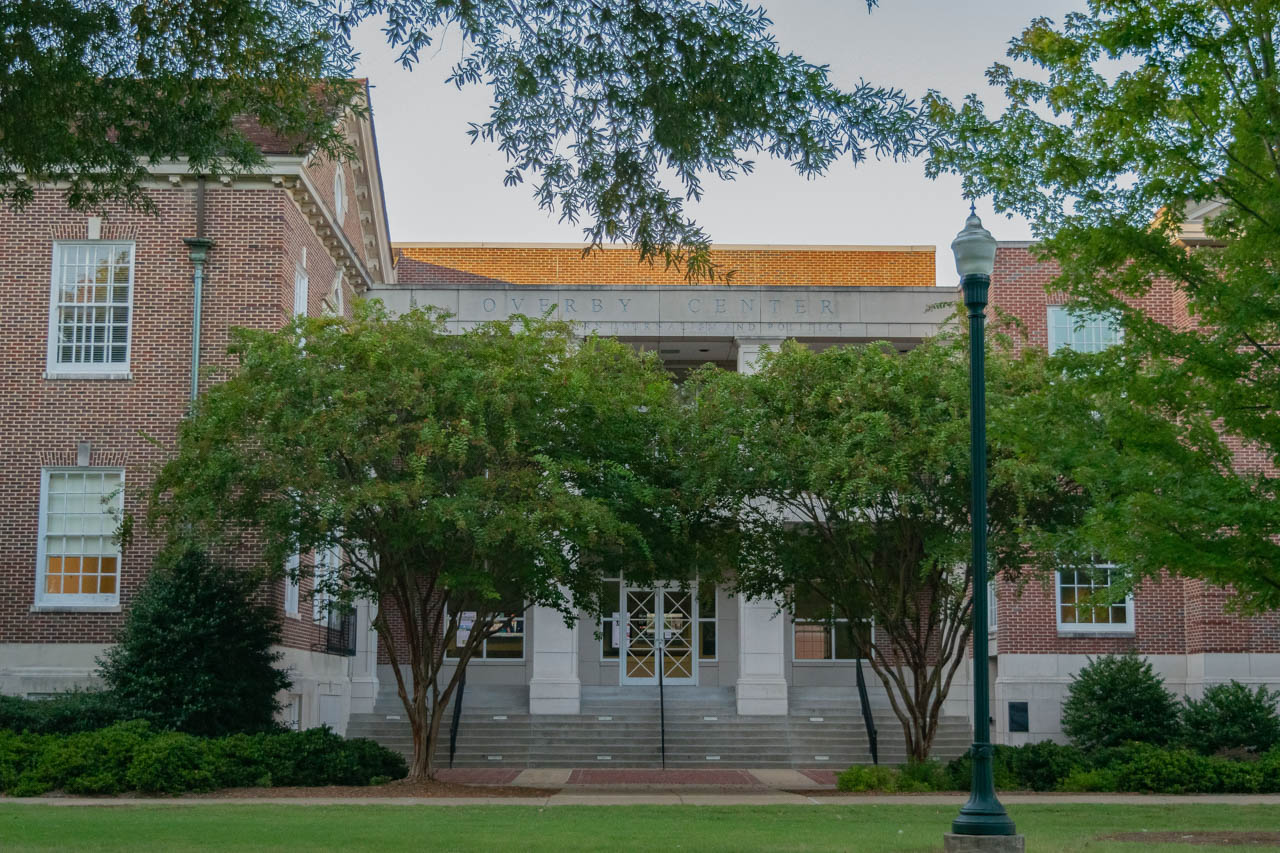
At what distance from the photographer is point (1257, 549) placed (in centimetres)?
1262

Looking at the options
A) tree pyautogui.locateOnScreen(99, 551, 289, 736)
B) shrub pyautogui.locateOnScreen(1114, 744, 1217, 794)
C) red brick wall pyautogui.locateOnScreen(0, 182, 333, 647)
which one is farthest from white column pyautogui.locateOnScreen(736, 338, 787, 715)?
tree pyautogui.locateOnScreen(99, 551, 289, 736)

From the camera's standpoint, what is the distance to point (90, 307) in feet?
76.2

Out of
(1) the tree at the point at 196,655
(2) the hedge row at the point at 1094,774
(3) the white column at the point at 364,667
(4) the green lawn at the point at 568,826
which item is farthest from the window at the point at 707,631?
(4) the green lawn at the point at 568,826

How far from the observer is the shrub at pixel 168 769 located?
17.0 m

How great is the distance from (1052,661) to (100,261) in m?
18.3

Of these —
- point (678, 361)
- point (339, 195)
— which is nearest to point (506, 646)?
point (678, 361)

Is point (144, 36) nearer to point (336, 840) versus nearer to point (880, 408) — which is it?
point (336, 840)

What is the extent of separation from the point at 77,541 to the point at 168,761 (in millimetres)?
6780

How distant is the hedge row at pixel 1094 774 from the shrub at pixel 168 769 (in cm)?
816

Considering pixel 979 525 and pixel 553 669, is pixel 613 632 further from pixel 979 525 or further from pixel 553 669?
pixel 979 525

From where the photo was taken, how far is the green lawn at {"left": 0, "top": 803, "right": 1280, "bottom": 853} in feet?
39.2

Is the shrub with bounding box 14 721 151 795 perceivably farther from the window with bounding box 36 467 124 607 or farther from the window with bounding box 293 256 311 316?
the window with bounding box 293 256 311 316

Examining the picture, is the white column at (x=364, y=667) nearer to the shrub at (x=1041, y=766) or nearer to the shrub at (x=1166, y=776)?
the shrub at (x=1041, y=766)

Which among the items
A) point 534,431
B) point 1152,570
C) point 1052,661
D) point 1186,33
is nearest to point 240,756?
point 534,431
